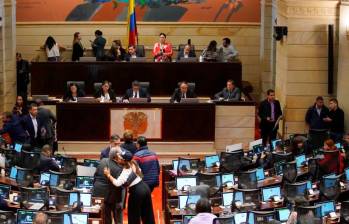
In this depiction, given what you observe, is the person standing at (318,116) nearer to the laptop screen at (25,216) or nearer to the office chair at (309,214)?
the office chair at (309,214)

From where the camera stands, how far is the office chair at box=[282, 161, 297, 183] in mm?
17641

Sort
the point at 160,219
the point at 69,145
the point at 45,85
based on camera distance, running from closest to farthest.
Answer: the point at 160,219
the point at 69,145
the point at 45,85

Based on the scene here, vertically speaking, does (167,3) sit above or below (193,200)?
above

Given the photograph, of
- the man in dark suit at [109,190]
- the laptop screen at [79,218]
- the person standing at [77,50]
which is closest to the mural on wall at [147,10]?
the person standing at [77,50]

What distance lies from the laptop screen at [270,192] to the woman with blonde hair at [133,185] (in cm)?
196

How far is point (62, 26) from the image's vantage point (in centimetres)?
2973

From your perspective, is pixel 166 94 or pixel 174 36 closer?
pixel 166 94

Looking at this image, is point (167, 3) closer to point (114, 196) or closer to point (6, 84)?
point (6, 84)

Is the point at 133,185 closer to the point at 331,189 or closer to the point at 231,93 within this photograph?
the point at 331,189

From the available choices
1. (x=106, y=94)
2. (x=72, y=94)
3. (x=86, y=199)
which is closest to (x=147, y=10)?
(x=106, y=94)

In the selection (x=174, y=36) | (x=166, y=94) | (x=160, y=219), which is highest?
(x=174, y=36)

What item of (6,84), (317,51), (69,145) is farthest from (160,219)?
(6,84)

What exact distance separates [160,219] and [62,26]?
43.8 feet

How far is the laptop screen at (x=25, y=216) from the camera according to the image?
13977mm
